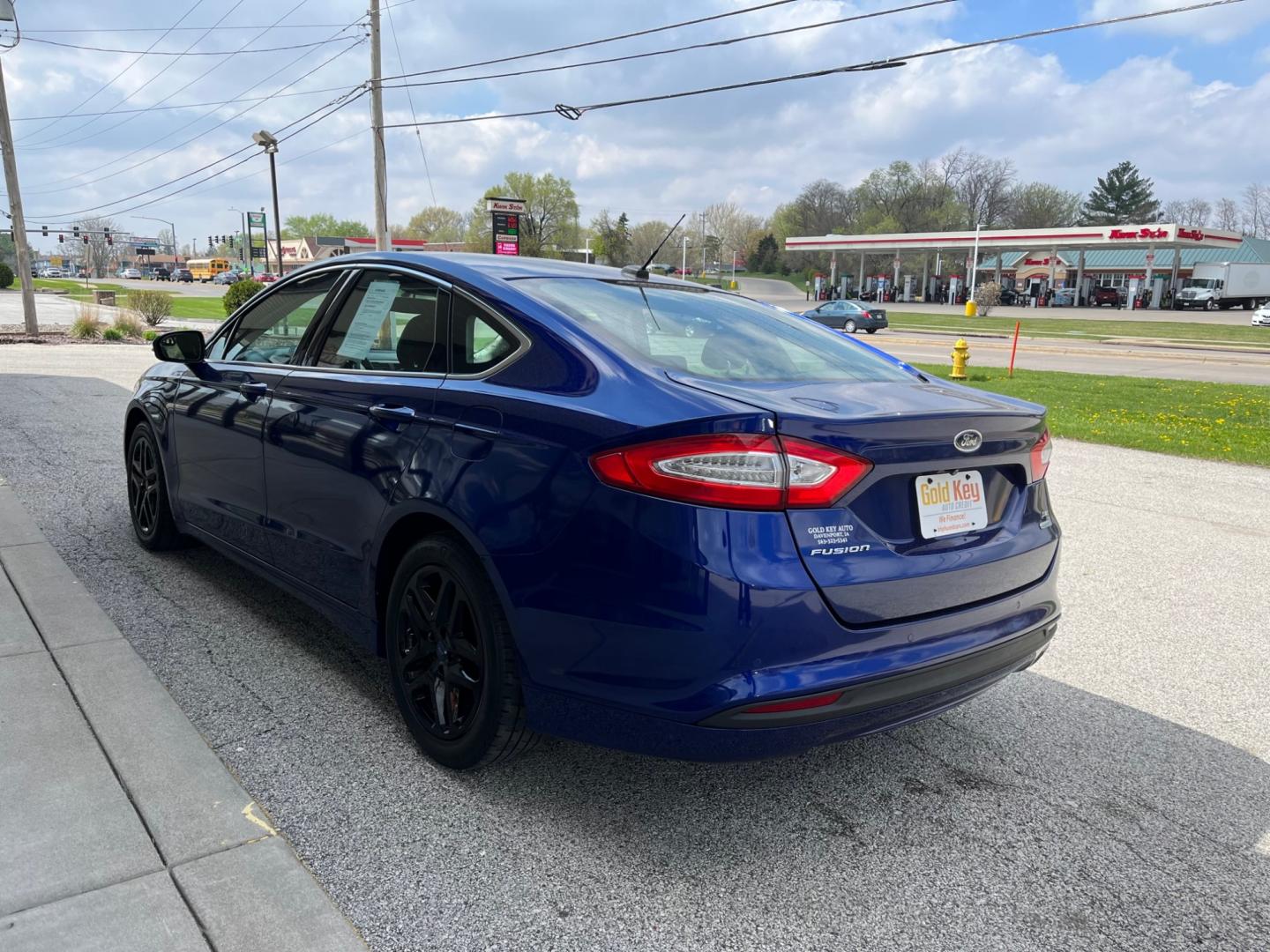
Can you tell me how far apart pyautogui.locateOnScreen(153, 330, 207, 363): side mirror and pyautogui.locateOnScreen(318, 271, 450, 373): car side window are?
1235mm

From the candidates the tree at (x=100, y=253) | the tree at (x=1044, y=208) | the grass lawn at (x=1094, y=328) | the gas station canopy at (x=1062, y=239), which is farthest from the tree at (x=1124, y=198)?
the tree at (x=100, y=253)

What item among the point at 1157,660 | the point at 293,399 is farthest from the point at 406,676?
the point at 1157,660

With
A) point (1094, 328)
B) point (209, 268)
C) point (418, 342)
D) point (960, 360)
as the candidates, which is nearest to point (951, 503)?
point (418, 342)

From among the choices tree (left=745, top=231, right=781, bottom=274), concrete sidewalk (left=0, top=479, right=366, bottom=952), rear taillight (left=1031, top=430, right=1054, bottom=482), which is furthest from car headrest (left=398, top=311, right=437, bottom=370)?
tree (left=745, top=231, right=781, bottom=274)

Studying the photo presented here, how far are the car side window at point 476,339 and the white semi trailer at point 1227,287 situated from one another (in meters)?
71.4

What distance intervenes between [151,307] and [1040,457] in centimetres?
2956

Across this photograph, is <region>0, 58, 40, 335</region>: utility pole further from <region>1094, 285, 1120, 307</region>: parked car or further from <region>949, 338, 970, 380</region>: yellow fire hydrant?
<region>1094, 285, 1120, 307</region>: parked car

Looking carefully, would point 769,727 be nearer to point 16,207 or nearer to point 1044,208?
point 16,207

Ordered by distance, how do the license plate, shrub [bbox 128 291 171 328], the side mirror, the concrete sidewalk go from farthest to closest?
shrub [bbox 128 291 171 328]
the side mirror
the license plate
the concrete sidewalk

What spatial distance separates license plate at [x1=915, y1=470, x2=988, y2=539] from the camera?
2.54 m

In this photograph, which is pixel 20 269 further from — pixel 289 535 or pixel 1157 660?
pixel 1157 660

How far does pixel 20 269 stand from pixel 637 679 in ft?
93.3

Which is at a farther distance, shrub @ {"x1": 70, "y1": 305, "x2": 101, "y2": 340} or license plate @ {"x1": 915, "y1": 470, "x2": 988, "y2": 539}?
shrub @ {"x1": 70, "y1": 305, "x2": 101, "y2": 340}

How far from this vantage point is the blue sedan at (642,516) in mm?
2291
